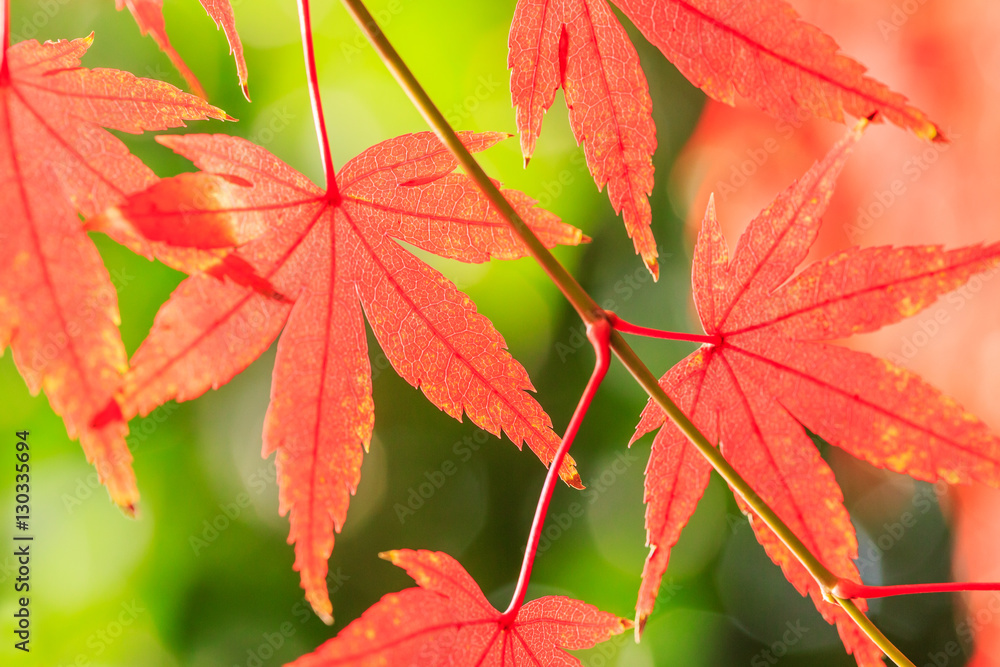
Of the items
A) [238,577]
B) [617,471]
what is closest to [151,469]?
[238,577]

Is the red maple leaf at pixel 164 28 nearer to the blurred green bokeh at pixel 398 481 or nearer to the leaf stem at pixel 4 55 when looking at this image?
the leaf stem at pixel 4 55

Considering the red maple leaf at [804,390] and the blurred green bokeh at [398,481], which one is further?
the blurred green bokeh at [398,481]

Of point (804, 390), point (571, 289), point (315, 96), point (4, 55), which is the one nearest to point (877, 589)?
point (804, 390)

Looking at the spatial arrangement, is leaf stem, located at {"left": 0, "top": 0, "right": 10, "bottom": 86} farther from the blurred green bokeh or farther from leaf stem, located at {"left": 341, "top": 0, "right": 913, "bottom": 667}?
the blurred green bokeh

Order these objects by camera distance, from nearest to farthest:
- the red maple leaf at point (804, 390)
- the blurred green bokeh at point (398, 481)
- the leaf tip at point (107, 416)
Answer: the leaf tip at point (107, 416) → the red maple leaf at point (804, 390) → the blurred green bokeh at point (398, 481)

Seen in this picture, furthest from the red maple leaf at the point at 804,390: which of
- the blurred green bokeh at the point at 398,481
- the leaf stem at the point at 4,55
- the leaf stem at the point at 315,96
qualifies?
the blurred green bokeh at the point at 398,481

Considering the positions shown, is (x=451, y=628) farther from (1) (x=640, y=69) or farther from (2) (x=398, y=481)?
(2) (x=398, y=481)

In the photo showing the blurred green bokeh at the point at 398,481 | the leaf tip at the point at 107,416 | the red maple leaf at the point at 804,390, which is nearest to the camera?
the leaf tip at the point at 107,416
